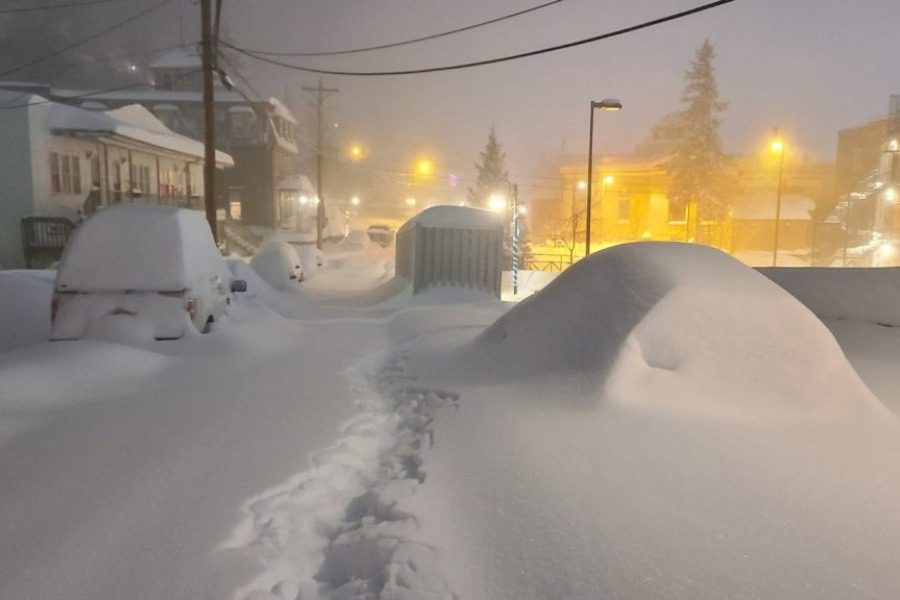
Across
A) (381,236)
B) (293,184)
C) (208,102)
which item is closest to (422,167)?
(293,184)

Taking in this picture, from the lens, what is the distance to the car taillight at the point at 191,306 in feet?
28.6

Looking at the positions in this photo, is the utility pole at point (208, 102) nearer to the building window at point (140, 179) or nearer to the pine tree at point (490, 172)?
the building window at point (140, 179)

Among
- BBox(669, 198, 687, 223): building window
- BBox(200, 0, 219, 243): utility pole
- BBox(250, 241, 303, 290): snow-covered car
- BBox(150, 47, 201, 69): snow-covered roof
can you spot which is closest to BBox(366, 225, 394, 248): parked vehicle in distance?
BBox(150, 47, 201, 69): snow-covered roof

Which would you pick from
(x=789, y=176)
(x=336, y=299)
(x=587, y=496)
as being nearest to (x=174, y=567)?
(x=587, y=496)

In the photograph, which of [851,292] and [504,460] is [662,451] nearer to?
[504,460]

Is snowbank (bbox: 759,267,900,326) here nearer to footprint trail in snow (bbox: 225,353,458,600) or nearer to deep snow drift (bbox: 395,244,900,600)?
deep snow drift (bbox: 395,244,900,600)

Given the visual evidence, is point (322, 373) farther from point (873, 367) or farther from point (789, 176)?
point (789, 176)

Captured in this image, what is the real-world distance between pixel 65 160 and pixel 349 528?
30.5 meters

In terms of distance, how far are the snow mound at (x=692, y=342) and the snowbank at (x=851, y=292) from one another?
3713mm

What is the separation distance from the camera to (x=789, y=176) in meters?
58.9

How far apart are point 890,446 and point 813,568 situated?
2290 millimetres

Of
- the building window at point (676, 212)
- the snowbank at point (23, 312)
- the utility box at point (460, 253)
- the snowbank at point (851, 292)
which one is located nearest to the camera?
the snowbank at point (851, 292)

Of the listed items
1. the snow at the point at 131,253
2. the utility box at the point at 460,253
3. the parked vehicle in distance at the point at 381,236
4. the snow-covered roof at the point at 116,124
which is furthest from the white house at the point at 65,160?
the parked vehicle in distance at the point at 381,236

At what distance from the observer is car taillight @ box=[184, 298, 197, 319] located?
871 cm
